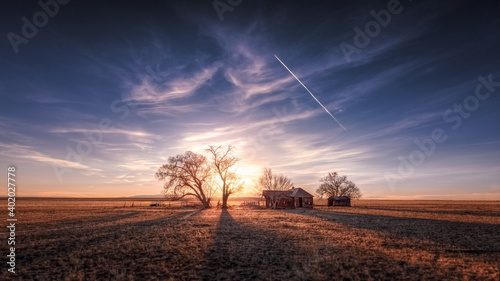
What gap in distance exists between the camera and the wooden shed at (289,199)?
6181cm

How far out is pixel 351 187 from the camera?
303 ft

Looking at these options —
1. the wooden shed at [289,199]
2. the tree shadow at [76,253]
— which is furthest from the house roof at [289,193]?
the tree shadow at [76,253]

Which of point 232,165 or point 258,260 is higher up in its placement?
point 232,165


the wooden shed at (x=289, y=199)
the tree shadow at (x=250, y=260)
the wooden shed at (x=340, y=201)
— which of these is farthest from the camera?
the wooden shed at (x=340, y=201)

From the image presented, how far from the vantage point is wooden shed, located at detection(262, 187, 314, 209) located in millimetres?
61812

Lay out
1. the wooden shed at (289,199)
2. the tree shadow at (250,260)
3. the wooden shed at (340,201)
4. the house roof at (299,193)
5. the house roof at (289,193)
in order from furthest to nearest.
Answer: the wooden shed at (340,201)
the house roof at (299,193)
the house roof at (289,193)
the wooden shed at (289,199)
the tree shadow at (250,260)

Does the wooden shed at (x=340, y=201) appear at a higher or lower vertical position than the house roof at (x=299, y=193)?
lower

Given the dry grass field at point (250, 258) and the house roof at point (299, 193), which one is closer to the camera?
the dry grass field at point (250, 258)

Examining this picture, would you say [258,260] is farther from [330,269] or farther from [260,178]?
[260,178]

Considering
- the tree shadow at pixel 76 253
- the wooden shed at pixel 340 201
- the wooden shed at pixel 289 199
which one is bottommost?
the wooden shed at pixel 340 201

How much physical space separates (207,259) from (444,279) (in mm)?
8310

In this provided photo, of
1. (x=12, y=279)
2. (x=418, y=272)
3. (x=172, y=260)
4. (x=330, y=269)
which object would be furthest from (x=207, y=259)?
(x=418, y=272)

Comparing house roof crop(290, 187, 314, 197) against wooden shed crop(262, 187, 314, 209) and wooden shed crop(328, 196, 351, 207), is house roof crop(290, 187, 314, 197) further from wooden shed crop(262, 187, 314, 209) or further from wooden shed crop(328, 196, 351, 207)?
wooden shed crop(328, 196, 351, 207)

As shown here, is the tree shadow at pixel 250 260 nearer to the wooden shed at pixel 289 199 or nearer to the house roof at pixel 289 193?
the wooden shed at pixel 289 199
